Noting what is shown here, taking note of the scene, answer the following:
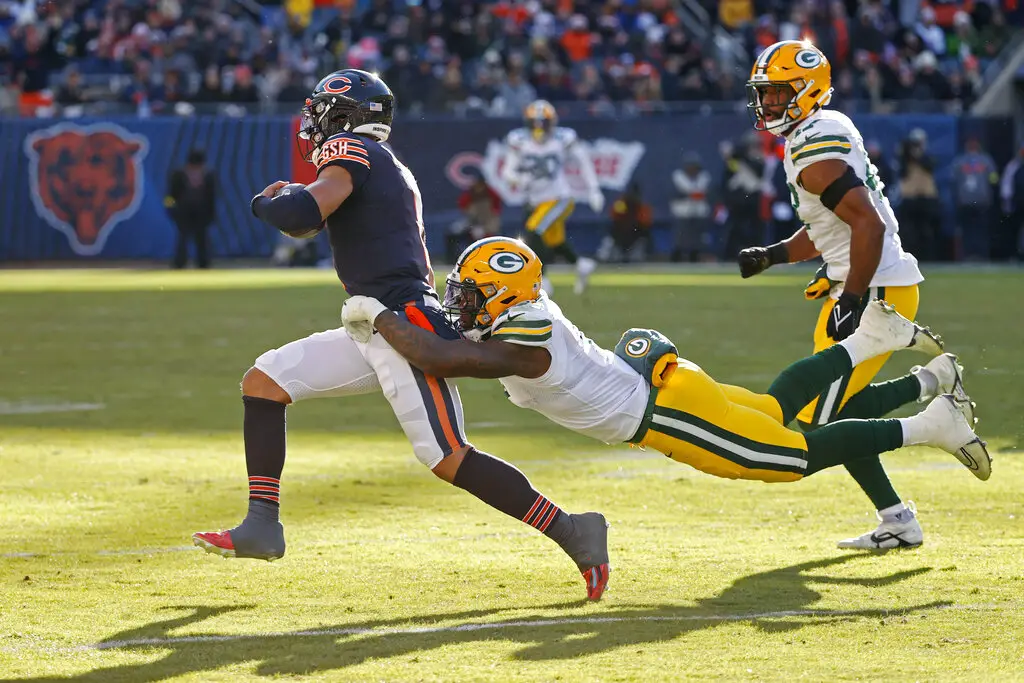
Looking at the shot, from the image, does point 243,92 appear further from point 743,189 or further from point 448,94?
point 743,189

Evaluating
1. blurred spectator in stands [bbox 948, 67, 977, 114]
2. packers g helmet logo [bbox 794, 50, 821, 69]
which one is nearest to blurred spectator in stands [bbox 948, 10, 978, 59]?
blurred spectator in stands [bbox 948, 67, 977, 114]

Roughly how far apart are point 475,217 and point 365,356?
61.5 ft

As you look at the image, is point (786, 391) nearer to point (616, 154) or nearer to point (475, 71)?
point (616, 154)

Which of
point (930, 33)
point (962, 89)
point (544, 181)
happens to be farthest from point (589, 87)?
point (544, 181)

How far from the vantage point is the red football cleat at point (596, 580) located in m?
4.91

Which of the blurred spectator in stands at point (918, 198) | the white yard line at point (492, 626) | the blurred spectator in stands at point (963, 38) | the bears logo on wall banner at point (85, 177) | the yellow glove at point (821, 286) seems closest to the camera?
the white yard line at point (492, 626)

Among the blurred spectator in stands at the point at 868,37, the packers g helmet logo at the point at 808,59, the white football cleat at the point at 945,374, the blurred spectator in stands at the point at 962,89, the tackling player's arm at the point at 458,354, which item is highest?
the blurred spectator in stands at the point at 868,37

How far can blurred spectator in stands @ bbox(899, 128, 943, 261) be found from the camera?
76.9ft

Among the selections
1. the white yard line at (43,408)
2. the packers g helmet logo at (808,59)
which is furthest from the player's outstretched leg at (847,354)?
the white yard line at (43,408)

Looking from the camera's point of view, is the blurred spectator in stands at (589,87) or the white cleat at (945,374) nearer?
the white cleat at (945,374)

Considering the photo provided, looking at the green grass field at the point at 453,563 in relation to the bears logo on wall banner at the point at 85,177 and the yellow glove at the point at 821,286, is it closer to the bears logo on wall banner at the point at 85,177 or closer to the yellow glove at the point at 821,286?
the yellow glove at the point at 821,286

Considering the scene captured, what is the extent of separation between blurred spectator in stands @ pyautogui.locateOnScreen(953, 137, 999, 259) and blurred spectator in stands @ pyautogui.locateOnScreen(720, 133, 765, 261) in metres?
2.95

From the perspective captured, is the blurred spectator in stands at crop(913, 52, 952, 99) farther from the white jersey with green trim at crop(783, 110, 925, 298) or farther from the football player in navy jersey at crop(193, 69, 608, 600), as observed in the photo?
the football player in navy jersey at crop(193, 69, 608, 600)

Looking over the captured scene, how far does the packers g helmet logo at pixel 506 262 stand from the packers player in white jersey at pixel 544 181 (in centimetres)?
1273
